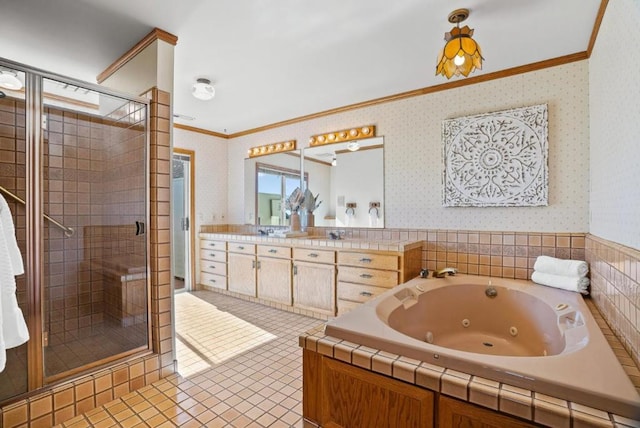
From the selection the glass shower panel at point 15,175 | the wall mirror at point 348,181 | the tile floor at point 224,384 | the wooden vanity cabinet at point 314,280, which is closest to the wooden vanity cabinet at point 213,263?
the tile floor at point 224,384

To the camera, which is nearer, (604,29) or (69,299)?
(604,29)

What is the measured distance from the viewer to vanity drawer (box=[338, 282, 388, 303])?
2.79m

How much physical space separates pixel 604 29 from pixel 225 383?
3.19 metres

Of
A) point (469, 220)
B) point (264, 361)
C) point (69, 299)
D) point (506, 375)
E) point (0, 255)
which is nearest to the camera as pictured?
point (506, 375)

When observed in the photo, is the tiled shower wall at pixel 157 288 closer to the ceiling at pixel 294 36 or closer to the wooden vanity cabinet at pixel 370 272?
the ceiling at pixel 294 36

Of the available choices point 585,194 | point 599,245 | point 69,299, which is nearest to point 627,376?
point 599,245

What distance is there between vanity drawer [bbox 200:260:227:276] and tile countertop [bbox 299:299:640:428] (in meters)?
2.95

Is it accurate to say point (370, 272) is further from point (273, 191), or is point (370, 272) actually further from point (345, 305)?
point (273, 191)

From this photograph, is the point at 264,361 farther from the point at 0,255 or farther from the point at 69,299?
the point at 0,255

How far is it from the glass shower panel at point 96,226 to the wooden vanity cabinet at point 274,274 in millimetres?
1566

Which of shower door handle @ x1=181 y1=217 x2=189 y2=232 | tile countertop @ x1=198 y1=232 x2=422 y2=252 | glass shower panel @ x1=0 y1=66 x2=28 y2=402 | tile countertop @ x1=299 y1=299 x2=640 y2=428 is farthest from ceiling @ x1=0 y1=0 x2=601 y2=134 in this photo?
shower door handle @ x1=181 y1=217 x2=189 y2=232

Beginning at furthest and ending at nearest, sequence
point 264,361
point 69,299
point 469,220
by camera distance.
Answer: point 469,220, point 264,361, point 69,299

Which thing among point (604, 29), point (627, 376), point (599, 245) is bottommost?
point (627, 376)

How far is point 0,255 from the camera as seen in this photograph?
1.30m
